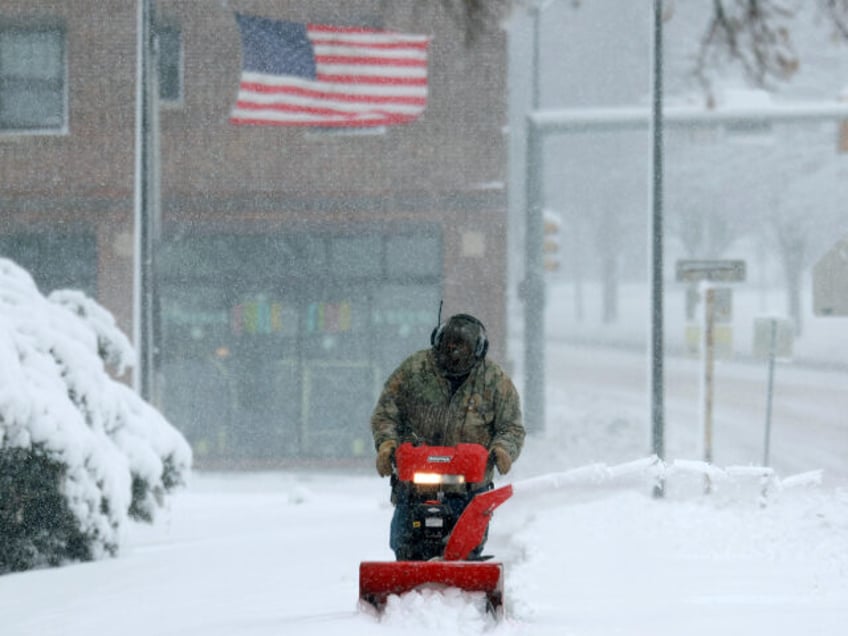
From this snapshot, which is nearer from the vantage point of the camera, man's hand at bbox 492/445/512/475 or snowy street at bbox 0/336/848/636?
man's hand at bbox 492/445/512/475

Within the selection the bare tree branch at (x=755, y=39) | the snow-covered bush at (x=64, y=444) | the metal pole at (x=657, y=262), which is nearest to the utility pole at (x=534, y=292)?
the metal pole at (x=657, y=262)

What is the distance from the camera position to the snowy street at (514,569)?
6.97m

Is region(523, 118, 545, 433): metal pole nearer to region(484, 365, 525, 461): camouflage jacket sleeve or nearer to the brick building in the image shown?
the brick building

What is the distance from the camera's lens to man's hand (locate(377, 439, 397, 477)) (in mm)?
6312

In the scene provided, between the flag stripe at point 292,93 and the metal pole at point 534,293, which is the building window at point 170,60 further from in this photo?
the metal pole at point 534,293

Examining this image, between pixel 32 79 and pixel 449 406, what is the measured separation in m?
18.8

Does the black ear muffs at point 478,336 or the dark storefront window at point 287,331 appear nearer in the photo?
the black ear muffs at point 478,336

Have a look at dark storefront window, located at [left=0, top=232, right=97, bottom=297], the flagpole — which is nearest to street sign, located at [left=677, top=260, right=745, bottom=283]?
the flagpole

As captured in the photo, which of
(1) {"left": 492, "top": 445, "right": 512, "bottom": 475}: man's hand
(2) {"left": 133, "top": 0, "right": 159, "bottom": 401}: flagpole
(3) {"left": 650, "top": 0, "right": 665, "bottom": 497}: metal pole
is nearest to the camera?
(1) {"left": 492, "top": 445, "right": 512, "bottom": 475}: man's hand

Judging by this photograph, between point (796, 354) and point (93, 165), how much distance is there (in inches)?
1270

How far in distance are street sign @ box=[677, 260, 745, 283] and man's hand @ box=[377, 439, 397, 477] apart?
11388mm

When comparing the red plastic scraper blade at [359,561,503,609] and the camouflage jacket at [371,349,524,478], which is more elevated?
the camouflage jacket at [371,349,524,478]

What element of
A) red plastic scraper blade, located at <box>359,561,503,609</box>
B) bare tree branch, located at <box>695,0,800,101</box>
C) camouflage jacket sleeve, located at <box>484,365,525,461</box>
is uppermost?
bare tree branch, located at <box>695,0,800,101</box>

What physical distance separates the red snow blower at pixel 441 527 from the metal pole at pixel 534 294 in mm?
18234
